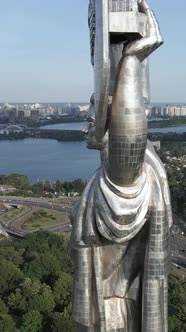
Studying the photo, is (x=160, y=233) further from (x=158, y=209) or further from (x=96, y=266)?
(x=96, y=266)

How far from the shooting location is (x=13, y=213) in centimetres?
2722

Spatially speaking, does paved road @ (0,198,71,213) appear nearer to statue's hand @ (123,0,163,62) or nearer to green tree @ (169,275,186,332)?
green tree @ (169,275,186,332)

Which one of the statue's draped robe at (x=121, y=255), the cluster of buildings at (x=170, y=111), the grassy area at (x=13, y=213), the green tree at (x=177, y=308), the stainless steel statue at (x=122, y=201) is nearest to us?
the stainless steel statue at (x=122, y=201)

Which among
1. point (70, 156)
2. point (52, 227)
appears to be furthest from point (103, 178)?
point (70, 156)

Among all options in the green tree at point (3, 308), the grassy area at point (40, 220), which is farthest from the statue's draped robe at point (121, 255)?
the grassy area at point (40, 220)

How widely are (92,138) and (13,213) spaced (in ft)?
77.3

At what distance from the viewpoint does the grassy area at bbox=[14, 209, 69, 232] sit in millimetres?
24469

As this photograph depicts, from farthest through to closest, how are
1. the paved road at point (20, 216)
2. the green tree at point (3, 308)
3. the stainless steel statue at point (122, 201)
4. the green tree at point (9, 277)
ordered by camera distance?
the paved road at point (20, 216), the green tree at point (9, 277), the green tree at point (3, 308), the stainless steel statue at point (122, 201)

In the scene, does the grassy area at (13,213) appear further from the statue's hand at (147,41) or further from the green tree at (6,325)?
the statue's hand at (147,41)

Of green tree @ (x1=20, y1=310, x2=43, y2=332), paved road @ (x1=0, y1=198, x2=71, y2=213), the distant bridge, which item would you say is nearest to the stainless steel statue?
green tree @ (x1=20, y1=310, x2=43, y2=332)

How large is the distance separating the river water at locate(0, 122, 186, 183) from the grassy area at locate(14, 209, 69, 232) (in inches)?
663

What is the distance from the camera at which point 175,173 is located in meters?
35.9

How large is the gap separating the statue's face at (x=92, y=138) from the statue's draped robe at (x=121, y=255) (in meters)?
0.24

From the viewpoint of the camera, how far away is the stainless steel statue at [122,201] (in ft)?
11.9
